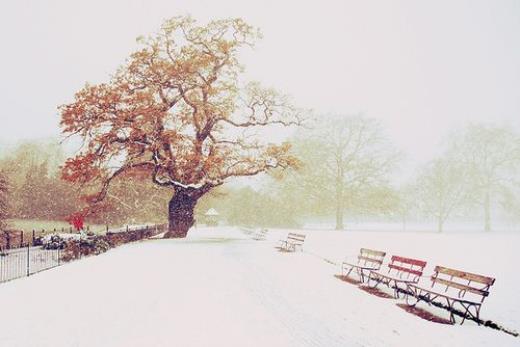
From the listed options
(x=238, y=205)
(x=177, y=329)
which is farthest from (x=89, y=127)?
(x=238, y=205)

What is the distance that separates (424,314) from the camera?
34.6 feet

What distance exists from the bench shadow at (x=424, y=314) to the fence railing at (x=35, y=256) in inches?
440

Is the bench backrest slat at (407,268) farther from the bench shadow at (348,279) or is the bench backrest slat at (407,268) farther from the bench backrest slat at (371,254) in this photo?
the bench shadow at (348,279)

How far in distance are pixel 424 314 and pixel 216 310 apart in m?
4.27

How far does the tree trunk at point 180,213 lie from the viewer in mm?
33562

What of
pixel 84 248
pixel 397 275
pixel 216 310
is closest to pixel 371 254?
pixel 397 275

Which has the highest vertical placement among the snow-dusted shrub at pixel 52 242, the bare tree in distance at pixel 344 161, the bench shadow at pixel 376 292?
the bare tree in distance at pixel 344 161

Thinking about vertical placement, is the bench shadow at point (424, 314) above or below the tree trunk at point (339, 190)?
below

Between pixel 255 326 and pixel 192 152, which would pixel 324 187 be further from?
pixel 255 326

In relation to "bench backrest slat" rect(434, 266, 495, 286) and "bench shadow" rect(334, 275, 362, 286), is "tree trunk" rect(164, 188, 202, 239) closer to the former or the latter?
"bench shadow" rect(334, 275, 362, 286)

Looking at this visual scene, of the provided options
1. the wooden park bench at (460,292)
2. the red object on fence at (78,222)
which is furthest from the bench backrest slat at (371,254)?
the red object on fence at (78,222)

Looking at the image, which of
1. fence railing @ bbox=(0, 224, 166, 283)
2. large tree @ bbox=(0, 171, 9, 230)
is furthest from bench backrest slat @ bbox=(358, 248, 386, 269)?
large tree @ bbox=(0, 171, 9, 230)

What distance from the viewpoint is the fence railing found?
1819cm

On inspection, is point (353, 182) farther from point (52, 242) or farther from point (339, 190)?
point (52, 242)
